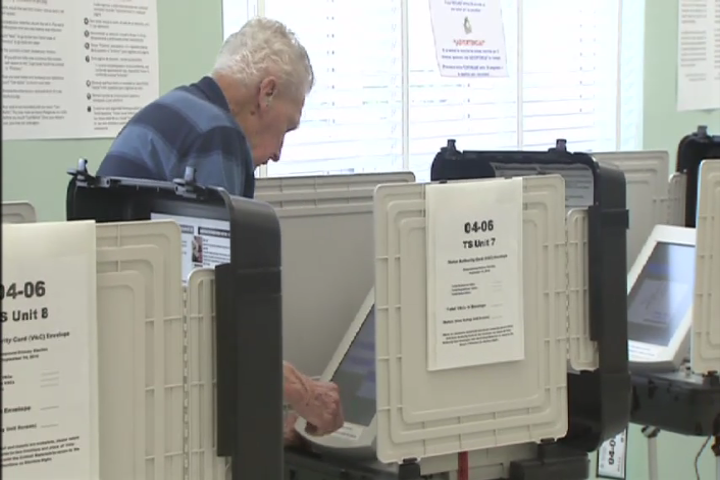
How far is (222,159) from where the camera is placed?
1.79m

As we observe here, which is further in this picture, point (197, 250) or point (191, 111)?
point (191, 111)

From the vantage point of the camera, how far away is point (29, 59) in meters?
2.28

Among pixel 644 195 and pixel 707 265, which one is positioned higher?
pixel 644 195

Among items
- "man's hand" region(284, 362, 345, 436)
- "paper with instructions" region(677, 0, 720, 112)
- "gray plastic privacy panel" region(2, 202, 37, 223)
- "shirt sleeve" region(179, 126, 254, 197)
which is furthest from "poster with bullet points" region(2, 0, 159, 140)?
"paper with instructions" region(677, 0, 720, 112)

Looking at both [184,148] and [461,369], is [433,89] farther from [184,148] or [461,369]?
[461,369]

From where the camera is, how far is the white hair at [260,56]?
81.0 inches

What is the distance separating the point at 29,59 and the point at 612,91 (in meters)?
2.09

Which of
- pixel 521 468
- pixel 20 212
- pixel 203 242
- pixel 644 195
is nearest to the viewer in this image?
pixel 203 242

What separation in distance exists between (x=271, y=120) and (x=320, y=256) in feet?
1.27

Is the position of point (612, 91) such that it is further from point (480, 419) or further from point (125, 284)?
point (125, 284)

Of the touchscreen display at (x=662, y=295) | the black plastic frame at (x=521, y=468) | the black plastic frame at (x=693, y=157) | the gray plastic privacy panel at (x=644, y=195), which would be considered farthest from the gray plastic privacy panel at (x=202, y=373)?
the black plastic frame at (x=693, y=157)

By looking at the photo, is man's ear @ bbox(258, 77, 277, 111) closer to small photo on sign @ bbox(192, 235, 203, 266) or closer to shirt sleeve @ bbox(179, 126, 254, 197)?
shirt sleeve @ bbox(179, 126, 254, 197)

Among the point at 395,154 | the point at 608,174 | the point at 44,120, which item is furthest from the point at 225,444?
the point at 395,154

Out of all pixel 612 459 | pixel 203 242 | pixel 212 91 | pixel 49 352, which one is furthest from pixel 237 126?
→ pixel 612 459
